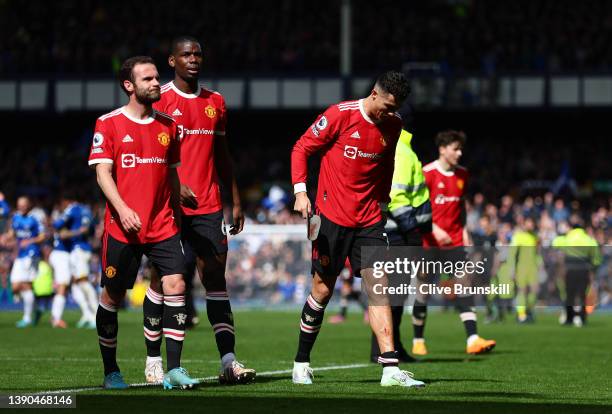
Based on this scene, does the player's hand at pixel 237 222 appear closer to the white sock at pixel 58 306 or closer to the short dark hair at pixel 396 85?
the short dark hair at pixel 396 85

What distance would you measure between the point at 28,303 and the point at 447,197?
10.5 metres

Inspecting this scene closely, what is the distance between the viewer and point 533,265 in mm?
24094

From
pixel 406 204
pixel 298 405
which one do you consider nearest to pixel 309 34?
pixel 406 204

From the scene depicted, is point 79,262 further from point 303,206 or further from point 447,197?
point 303,206

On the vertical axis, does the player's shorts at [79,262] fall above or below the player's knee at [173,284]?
below

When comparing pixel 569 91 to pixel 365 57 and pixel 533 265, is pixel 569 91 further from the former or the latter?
pixel 533 265

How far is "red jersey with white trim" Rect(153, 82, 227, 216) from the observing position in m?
10.2

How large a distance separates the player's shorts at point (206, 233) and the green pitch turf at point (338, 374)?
3.32 feet

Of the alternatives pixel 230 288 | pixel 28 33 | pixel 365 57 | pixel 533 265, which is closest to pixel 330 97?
pixel 365 57

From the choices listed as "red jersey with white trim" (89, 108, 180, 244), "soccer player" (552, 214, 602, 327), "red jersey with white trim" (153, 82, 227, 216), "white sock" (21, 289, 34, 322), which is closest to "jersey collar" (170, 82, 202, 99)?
"red jersey with white trim" (153, 82, 227, 216)

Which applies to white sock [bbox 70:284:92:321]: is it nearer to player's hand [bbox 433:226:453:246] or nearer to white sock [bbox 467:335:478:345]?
white sock [bbox 467:335:478:345]

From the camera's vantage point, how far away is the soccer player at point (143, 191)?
9.38 metres

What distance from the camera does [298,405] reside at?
853 cm

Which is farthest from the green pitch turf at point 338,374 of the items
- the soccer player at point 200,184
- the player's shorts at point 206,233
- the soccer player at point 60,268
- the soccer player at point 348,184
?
the soccer player at point 60,268
